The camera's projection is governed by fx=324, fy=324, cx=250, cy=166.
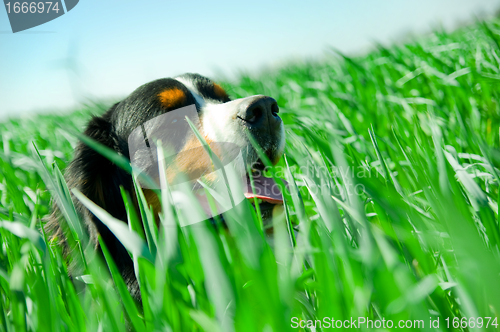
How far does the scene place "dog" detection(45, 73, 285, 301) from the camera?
1520mm

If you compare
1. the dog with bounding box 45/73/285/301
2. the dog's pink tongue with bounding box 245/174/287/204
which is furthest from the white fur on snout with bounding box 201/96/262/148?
the dog's pink tongue with bounding box 245/174/287/204

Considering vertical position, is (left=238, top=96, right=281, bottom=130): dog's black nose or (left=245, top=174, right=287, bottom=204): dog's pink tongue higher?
(left=238, top=96, right=281, bottom=130): dog's black nose

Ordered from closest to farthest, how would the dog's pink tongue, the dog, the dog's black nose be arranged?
the dog < the dog's pink tongue < the dog's black nose

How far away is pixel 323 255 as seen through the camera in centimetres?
66

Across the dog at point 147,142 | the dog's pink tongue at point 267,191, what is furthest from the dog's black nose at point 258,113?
the dog's pink tongue at point 267,191

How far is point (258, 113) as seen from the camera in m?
1.78

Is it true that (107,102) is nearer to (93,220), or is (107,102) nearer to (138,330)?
(93,220)

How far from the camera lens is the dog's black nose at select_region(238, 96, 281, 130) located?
1.75 metres

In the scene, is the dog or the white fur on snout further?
the white fur on snout

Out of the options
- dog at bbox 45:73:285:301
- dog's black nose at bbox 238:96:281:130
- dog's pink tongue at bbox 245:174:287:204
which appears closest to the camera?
dog at bbox 45:73:285:301

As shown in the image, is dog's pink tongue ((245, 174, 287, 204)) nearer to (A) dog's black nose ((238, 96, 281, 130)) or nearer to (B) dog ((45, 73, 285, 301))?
(B) dog ((45, 73, 285, 301))

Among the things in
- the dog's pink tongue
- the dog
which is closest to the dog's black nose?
the dog

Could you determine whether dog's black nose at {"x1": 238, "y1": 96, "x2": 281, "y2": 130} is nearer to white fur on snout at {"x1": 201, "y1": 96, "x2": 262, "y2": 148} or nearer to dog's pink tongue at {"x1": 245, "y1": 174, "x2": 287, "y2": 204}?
white fur on snout at {"x1": 201, "y1": 96, "x2": 262, "y2": 148}

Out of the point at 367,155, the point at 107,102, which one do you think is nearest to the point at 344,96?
the point at 367,155
